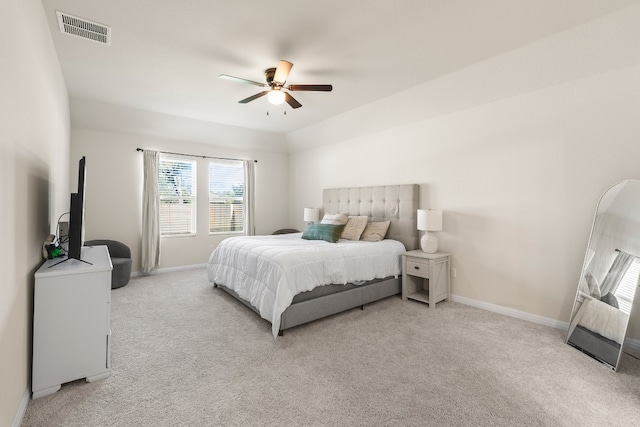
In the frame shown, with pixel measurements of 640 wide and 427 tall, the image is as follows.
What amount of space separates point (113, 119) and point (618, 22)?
20.7 feet

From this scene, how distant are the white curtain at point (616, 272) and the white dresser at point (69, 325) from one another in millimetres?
4191

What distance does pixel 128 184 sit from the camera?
204 inches

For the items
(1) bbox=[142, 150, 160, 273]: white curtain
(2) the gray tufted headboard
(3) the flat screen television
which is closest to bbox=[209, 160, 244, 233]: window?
(1) bbox=[142, 150, 160, 273]: white curtain

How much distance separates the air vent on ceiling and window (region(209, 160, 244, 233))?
11.3ft

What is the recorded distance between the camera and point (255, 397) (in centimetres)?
196

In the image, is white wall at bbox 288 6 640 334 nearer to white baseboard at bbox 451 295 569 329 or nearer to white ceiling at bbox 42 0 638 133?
white baseboard at bbox 451 295 569 329

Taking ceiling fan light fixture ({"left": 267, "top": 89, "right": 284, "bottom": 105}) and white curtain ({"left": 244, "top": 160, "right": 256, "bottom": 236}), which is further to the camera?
white curtain ({"left": 244, "top": 160, "right": 256, "bottom": 236})

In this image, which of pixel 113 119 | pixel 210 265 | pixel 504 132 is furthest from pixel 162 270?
pixel 504 132

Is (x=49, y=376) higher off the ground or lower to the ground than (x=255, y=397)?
higher

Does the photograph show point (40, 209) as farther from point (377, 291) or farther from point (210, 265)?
point (377, 291)

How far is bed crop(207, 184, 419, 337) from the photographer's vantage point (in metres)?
2.93

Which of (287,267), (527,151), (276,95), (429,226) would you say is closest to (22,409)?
(287,267)

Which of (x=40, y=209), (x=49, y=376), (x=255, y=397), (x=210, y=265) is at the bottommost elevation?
(x=255, y=397)

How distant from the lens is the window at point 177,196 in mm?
5590
